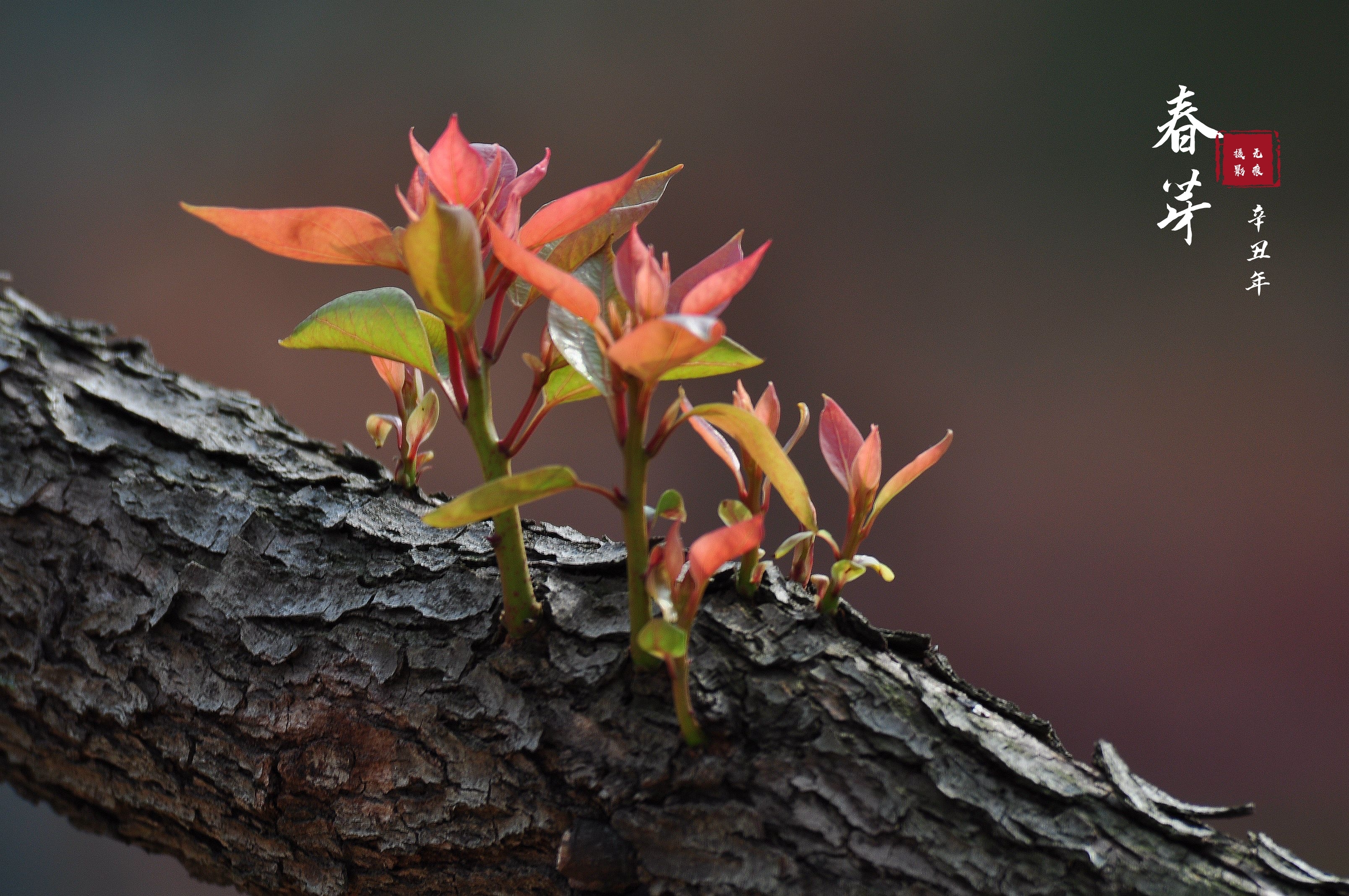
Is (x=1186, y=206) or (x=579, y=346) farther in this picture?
(x=1186, y=206)

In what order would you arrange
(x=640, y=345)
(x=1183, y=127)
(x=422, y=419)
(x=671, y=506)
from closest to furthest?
(x=640, y=345)
(x=671, y=506)
(x=422, y=419)
(x=1183, y=127)

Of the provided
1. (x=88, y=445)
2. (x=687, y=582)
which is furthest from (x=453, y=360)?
(x=88, y=445)

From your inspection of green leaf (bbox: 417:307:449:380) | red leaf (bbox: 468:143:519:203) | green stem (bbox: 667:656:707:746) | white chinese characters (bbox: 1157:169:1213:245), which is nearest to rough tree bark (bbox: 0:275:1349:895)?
green stem (bbox: 667:656:707:746)

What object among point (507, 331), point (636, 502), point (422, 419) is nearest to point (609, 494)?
point (636, 502)

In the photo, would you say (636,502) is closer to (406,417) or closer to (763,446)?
(763,446)

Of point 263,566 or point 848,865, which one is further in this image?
point 263,566

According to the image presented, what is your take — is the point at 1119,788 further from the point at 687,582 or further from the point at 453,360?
the point at 453,360
